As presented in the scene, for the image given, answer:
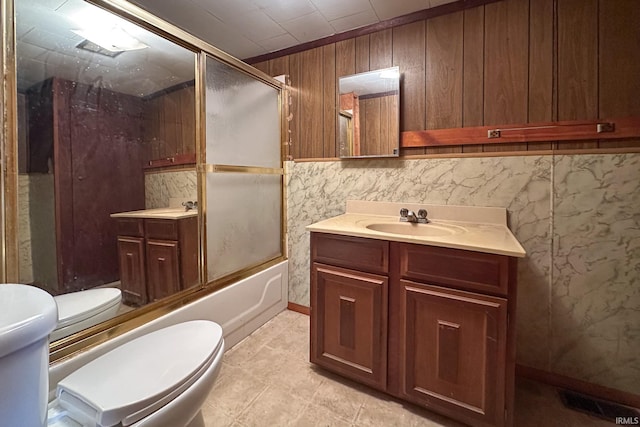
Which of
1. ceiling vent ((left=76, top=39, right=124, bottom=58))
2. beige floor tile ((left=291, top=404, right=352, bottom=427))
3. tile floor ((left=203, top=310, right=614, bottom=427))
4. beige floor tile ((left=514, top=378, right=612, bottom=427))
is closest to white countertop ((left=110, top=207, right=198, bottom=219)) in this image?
ceiling vent ((left=76, top=39, right=124, bottom=58))

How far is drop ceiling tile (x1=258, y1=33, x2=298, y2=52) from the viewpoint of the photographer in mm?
1939

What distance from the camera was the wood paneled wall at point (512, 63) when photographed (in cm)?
128

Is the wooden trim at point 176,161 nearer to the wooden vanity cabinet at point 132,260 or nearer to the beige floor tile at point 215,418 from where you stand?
the wooden vanity cabinet at point 132,260

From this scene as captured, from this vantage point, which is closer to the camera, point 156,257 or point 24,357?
point 24,357

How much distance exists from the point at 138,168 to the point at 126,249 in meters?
0.41

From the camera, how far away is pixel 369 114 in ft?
5.92

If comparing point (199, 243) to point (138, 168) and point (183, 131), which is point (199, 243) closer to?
point (138, 168)

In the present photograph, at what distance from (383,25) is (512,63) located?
0.79m

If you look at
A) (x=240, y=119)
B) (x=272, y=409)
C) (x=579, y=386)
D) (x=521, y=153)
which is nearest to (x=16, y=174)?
(x=240, y=119)

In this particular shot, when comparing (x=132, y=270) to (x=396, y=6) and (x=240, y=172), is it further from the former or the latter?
(x=396, y=6)

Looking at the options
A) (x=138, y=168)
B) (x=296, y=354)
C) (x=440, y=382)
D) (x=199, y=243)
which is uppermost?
(x=138, y=168)

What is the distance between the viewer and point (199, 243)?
1.60m

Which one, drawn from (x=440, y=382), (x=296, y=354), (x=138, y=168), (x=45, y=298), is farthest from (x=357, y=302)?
(x=138, y=168)

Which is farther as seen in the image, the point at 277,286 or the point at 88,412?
the point at 277,286
